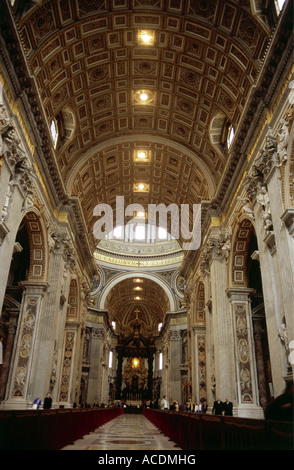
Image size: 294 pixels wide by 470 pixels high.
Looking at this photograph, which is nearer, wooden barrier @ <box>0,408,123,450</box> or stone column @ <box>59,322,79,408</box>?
wooden barrier @ <box>0,408,123,450</box>

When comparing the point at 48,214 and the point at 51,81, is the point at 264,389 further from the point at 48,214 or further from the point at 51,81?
the point at 51,81

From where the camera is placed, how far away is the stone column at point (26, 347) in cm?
1202

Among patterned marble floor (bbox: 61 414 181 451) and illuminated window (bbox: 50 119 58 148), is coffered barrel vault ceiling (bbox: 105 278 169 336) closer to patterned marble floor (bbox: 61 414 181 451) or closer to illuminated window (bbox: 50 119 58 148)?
illuminated window (bbox: 50 119 58 148)

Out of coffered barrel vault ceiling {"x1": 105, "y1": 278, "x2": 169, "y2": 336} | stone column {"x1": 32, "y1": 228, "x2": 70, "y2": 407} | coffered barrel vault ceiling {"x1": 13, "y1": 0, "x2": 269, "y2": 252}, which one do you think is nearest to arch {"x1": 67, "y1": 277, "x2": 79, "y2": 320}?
stone column {"x1": 32, "y1": 228, "x2": 70, "y2": 407}

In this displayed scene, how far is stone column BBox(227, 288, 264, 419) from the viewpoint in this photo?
40.0 feet

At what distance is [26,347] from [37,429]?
7.99m

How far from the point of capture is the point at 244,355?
12.9 meters

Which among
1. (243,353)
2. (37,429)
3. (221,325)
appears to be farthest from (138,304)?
(37,429)

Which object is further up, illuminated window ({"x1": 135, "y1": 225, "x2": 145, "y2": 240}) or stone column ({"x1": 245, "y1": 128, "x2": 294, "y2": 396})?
illuminated window ({"x1": 135, "y1": 225, "x2": 145, "y2": 240})

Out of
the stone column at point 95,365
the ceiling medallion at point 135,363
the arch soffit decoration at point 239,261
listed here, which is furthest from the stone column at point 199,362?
the ceiling medallion at point 135,363

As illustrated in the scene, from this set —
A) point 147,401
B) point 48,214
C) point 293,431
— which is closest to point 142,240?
point 147,401

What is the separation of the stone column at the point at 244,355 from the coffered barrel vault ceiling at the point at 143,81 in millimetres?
5609

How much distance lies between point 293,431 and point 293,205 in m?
6.46

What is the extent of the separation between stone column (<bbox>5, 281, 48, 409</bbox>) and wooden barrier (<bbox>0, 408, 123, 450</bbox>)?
4390 mm
